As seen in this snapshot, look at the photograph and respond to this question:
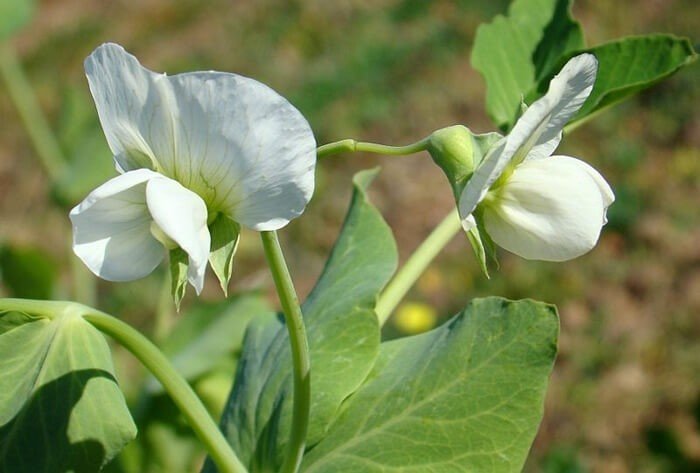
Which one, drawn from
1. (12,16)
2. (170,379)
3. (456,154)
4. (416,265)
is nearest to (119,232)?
(170,379)

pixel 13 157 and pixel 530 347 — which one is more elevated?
pixel 530 347

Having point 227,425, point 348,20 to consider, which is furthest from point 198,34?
point 227,425

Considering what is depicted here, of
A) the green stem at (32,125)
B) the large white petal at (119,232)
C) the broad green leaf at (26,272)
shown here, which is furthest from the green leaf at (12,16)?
the large white petal at (119,232)

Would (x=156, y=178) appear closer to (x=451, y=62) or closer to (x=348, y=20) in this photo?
(x=451, y=62)

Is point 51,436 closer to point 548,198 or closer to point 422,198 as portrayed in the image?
point 548,198

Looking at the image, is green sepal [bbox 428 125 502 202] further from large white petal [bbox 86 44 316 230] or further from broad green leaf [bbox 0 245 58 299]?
broad green leaf [bbox 0 245 58 299]

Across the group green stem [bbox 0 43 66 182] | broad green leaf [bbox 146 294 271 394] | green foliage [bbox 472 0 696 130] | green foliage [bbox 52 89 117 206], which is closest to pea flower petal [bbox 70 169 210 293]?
green foliage [bbox 472 0 696 130]

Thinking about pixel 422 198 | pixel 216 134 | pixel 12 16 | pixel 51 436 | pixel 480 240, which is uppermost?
pixel 216 134

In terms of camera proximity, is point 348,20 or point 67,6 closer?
point 348,20
